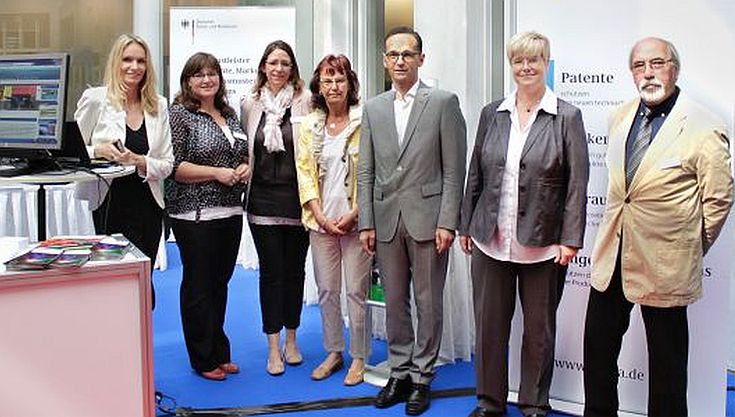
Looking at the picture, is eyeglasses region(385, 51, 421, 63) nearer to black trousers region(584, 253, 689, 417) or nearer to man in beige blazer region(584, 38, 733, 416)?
man in beige blazer region(584, 38, 733, 416)

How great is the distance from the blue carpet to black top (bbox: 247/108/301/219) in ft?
2.62

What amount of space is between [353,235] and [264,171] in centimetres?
52

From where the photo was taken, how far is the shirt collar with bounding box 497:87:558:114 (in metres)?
2.92

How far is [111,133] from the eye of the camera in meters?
3.15

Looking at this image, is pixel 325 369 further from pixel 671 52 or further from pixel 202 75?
pixel 671 52

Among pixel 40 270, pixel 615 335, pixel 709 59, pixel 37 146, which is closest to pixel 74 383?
pixel 40 270

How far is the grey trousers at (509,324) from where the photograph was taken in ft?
9.79

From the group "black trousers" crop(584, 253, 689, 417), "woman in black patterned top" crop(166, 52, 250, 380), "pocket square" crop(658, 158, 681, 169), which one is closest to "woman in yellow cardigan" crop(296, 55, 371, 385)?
"woman in black patterned top" crop(166, 52, 250, 380)

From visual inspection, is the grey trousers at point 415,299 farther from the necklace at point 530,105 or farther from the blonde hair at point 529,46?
the blonde hair at point 529,46

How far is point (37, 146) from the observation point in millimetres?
2508

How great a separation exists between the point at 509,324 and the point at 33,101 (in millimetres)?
1952

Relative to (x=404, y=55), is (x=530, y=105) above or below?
below

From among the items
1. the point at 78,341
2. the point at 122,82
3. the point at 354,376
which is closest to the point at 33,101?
the point at 122,82

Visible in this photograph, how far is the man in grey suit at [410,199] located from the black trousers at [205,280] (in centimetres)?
69
